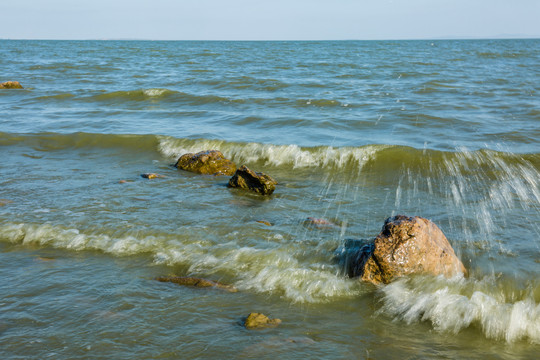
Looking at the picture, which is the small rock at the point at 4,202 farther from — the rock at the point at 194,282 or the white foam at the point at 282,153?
the white foam at the point at 282,153

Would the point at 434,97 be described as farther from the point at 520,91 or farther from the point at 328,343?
the point at 328,343

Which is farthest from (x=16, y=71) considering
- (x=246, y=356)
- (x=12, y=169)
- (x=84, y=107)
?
(x=246, y=356)

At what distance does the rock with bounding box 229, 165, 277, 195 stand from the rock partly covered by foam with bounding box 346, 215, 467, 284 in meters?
3.00

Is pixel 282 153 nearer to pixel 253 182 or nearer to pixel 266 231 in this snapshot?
Result: pixel 253 182

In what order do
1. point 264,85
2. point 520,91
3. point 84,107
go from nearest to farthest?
point 84,107 < point 520,91 < point 264,85

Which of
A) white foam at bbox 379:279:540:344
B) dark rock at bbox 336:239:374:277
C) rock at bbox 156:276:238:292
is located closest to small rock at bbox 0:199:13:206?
rock at bbox 156:276:238:292

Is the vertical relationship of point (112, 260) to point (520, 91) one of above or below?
below

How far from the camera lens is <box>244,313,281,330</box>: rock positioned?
12.6 ft

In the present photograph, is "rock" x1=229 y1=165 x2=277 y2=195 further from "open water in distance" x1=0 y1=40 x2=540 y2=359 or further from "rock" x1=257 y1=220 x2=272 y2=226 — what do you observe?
"rock" x1=257 y1=220 x2=272 y2=226

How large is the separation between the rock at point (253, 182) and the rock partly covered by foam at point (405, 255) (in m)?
3.00

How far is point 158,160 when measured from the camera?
1012 cm

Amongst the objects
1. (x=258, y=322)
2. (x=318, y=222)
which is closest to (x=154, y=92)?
(x=318, y=222)

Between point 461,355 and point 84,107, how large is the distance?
1555cm

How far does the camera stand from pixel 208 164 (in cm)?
894
